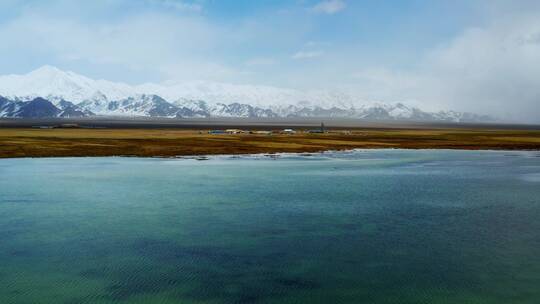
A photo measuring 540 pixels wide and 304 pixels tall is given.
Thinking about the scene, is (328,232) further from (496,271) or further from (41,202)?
(41,202)

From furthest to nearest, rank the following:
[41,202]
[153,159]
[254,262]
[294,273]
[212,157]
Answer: [212,157], [153,159], [41,202], [254,262], [294,273]

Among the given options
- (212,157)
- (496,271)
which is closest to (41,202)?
(496,271)

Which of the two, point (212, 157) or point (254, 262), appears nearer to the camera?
point (254, 262)

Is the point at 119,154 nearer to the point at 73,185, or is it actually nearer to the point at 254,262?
the point at 73,185

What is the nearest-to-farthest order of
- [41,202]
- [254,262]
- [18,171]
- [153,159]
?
[254,262], [41,202], [18,171], [153,159]

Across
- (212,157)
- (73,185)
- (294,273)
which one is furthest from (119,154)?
(294,273)

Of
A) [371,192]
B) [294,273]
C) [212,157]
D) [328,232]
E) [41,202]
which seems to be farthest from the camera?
[212,157]
